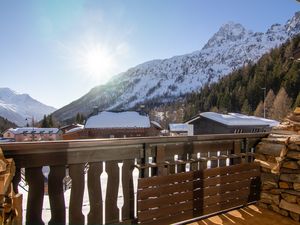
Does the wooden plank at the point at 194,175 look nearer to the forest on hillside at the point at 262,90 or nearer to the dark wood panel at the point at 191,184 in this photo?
the dark wood panel at the point at 191,184

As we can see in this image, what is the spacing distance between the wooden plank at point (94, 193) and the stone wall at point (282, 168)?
7.59 ft

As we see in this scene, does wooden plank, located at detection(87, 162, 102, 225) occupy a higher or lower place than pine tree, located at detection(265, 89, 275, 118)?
lower

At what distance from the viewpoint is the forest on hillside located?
141 ft

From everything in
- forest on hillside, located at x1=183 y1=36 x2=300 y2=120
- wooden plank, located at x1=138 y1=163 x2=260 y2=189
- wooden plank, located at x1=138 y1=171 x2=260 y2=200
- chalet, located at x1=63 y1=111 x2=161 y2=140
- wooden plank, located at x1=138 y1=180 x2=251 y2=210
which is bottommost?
chalet, located at x1=63 y1=111 x2=161 y2=140

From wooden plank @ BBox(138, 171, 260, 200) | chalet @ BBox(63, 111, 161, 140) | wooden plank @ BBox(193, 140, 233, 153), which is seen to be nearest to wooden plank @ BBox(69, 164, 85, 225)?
wooden plank @ BBox(138, 171, 260, 200)

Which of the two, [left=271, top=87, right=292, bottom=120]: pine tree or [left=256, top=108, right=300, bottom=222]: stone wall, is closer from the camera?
[left=256, top=108, right=300, bottom=222]: stone wall

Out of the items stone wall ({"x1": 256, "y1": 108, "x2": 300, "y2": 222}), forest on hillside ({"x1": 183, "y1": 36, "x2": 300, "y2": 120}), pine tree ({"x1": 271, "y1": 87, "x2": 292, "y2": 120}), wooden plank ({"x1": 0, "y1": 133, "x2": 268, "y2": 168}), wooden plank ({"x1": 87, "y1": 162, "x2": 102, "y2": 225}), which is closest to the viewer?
wooden plank ({"x1": 0, "y1": 133, "x2": 268, "y2": 168})

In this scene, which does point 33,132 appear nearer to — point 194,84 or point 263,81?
point 263,81

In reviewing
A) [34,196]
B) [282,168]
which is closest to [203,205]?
[282,168]

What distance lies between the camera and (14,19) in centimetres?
551

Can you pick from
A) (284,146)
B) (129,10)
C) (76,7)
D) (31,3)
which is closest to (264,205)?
(284,146)

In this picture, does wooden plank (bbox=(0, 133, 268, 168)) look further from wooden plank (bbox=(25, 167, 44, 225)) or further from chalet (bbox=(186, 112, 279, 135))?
chalet (bbox=(186, 112, 279, 135))

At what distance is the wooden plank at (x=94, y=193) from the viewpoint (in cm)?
250

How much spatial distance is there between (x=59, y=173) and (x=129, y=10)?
6.35m
